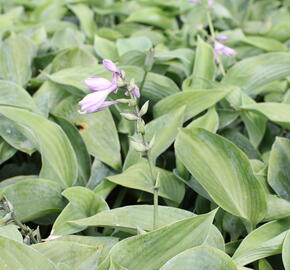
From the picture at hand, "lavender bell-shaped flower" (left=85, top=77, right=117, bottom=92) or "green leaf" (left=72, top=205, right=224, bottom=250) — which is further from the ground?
"lavender bell-shaped flower" (left=85, top=77, right=117, bottom=92)

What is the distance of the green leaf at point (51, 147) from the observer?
1.31 meters

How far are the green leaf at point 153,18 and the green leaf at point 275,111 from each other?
105cm

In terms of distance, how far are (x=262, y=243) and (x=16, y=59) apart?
1.13m

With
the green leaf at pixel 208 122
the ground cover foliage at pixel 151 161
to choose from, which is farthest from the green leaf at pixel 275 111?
the green leaf at pixel 208 122

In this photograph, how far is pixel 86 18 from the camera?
7.86ft

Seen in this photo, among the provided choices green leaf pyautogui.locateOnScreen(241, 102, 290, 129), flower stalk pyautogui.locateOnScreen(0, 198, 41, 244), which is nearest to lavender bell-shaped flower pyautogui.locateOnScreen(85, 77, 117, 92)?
flower stalk pyautogui.locateOnScreen(0, 198, 41, 244)

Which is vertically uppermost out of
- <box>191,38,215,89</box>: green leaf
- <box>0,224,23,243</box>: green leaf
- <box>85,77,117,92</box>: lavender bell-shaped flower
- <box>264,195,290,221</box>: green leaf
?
<box>85,77,117,92</box>: lavender bell-shaped flower

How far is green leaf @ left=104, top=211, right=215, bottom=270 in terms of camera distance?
0.95 meters

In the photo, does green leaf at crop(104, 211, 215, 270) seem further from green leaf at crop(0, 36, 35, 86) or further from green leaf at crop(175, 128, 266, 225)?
green leaf at crop(0, 36, 35, 86)

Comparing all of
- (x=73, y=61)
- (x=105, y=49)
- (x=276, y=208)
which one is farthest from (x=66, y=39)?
A: (x=276, y=208)

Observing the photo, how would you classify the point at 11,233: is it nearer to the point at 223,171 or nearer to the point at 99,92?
the point at 99,92

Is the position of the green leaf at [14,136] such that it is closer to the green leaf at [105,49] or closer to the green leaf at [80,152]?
the green leaf at [80,152]

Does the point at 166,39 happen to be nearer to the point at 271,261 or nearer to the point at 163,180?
the point at 163,180

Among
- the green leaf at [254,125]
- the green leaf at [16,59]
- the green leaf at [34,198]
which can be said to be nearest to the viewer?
the green leaf at [34,198]
